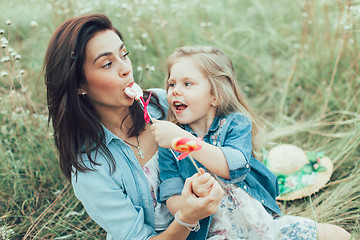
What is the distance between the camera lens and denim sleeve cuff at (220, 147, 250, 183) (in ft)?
4.75

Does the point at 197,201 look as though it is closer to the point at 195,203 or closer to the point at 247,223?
the point at 195,203

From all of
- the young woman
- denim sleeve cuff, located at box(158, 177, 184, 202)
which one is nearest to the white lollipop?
the young woman

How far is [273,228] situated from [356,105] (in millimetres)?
1639

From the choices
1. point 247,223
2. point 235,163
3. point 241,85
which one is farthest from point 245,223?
point 241,85

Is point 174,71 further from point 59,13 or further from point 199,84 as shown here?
point 59,13

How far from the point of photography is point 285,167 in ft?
7.60

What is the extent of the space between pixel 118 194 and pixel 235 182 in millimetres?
572

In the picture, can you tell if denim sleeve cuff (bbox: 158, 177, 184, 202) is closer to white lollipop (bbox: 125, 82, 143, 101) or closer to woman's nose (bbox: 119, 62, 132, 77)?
white lollipop (bbox: 125, 82, 143, 101)

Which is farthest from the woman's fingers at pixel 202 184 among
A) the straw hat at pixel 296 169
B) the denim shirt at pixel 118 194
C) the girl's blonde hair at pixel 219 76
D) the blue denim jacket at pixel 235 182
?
the straw hat at pixel 296 169

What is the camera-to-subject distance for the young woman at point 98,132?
148 centimetres

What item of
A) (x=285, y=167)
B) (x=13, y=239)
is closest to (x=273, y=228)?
(x=285, y=167)

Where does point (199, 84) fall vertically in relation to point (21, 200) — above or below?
above

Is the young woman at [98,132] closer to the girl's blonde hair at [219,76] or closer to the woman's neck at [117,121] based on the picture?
the woman's neck at [117,121]

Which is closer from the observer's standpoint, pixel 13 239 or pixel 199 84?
pixel 199 84
